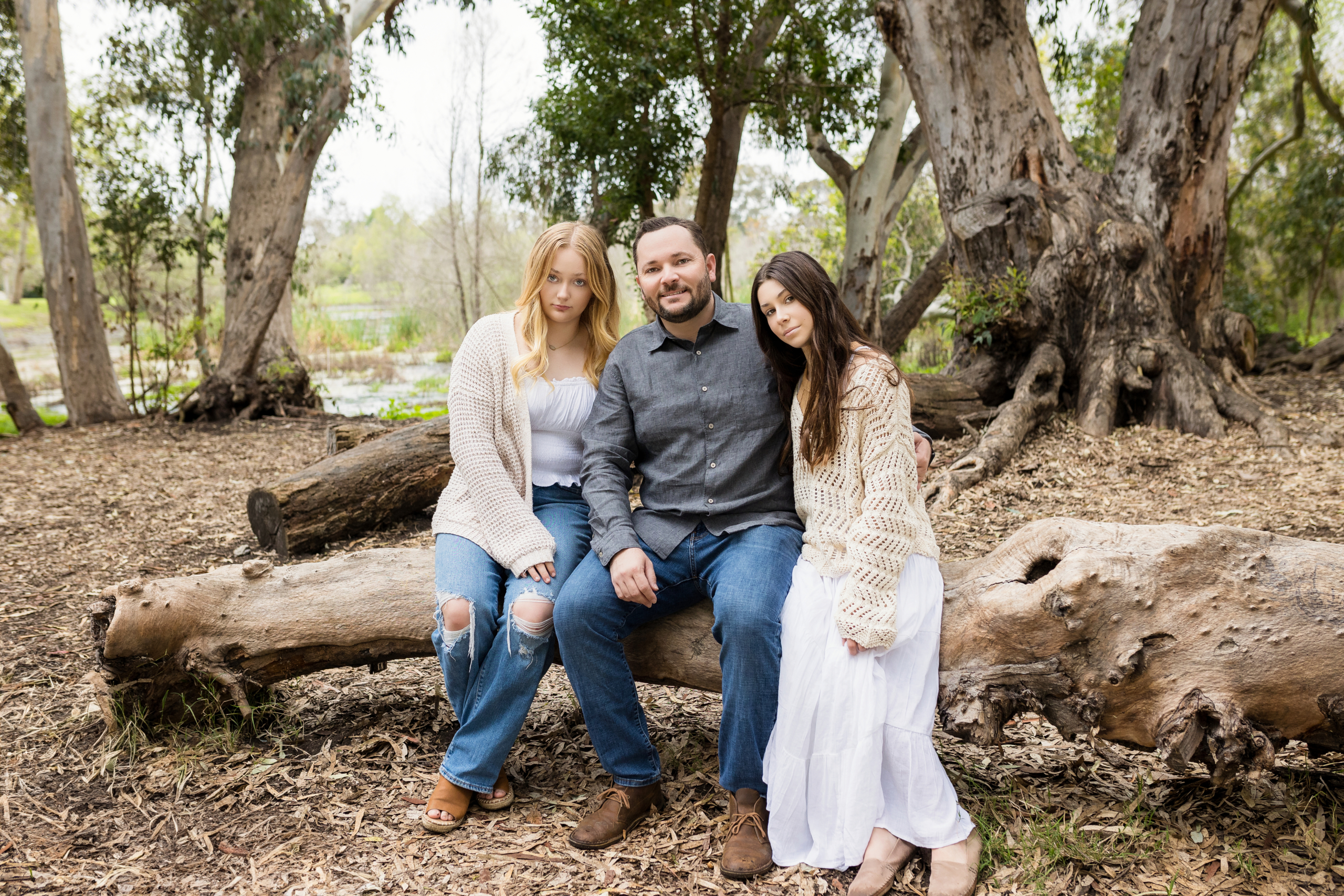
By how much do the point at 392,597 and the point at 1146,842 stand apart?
2153mm

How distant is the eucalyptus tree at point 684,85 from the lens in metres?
8.52

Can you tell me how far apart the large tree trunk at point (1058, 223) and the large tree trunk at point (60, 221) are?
774cm

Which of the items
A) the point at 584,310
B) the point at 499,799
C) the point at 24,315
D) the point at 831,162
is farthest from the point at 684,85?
the point at 24,315

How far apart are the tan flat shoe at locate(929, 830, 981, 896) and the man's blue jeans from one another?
1.47ft

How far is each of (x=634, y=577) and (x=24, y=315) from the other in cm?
3055

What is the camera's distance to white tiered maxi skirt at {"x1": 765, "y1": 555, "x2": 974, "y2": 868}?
2.21m

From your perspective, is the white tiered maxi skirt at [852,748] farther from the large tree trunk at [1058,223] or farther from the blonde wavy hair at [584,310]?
the large tree trunk at [1058,223]

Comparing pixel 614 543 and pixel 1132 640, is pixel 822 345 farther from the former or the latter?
pixel 1132 640

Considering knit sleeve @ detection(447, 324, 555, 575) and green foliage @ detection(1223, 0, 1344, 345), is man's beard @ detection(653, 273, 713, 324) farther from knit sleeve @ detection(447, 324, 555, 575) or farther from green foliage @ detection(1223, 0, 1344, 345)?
green foliage @ detection(1223, 0, 1344, 345)

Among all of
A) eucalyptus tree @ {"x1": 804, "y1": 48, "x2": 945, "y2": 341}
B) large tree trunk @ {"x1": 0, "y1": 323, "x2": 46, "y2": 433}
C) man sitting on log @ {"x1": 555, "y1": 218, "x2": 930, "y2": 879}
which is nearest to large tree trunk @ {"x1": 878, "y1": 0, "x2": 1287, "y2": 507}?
man sitting on log @ {"x1": 555, "y1": 218, "x2": 930, "y2": 879}

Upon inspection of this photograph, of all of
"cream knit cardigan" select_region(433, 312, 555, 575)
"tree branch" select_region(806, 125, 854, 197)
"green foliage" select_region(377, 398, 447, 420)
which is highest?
"tree branch" select_region(806, 125, 854, 197)

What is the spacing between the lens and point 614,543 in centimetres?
248

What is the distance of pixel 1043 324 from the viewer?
21.4 ft

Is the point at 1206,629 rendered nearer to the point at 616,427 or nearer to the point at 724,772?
the point at 724,772
